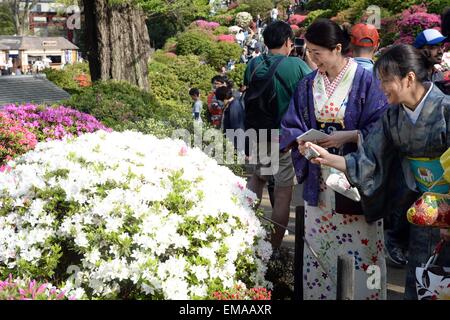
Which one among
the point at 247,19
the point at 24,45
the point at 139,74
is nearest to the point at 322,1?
the point at 247,19

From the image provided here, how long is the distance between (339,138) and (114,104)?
4.64 m

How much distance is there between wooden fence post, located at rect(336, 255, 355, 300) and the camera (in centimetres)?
258

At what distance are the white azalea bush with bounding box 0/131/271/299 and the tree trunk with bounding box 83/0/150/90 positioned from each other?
6.34m

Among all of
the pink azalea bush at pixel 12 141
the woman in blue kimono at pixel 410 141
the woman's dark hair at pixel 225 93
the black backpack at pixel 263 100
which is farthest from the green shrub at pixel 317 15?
the woman in blue kimono at pixel 410 141

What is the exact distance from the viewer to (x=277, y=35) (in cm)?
476

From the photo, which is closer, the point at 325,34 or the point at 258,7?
the point at 325,34

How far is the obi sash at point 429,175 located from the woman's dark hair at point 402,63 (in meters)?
0.40

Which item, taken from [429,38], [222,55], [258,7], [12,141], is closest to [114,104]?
[12,141]

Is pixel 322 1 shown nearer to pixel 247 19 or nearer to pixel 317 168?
pixel 247 19

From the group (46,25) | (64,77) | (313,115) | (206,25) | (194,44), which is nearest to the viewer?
(313,115)

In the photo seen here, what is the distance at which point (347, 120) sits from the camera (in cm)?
356

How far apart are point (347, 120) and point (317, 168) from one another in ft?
1.16

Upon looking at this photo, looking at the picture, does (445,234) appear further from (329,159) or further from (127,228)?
(127,228)
